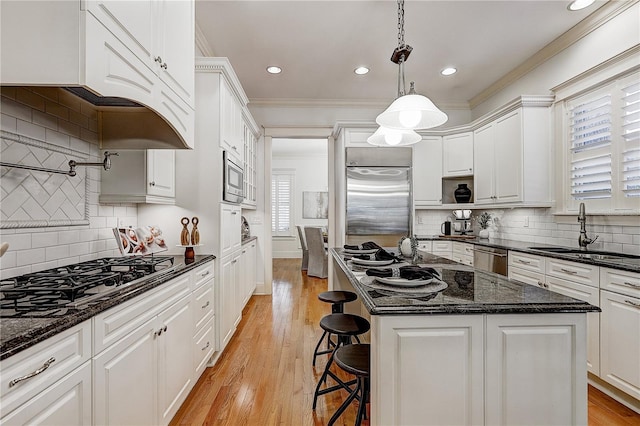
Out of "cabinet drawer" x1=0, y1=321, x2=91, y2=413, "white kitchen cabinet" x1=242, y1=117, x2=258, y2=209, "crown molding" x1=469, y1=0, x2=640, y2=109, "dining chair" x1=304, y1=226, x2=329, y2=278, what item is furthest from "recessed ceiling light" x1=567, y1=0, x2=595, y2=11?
"dining chair" x1=304, y1=226, x2=329, y2=278

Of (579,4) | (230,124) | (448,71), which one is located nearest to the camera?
(579,4)

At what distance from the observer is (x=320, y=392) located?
2.17 metres

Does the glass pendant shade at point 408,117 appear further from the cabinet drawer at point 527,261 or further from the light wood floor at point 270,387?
the light wood floor at point 270,387

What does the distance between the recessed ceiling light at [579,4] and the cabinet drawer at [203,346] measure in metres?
3.90

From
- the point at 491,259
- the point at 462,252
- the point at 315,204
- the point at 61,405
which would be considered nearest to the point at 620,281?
the point at 491,259

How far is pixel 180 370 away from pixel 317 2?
2.89 metres

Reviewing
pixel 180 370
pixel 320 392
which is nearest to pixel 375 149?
pixel 320 392

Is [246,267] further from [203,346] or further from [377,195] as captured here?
[377,195]

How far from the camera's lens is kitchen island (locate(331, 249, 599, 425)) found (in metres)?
1.27

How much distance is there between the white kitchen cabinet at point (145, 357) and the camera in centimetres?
126

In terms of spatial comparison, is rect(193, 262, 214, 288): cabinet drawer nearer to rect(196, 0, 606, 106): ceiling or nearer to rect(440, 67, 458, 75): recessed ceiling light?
rect(196, 0, 606, 106): ceiling

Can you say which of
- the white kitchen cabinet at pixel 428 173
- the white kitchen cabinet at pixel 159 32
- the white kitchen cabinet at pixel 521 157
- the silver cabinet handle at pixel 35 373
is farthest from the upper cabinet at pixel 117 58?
the white kitchen cabinet at pixel 428 173

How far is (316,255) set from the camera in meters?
6.57

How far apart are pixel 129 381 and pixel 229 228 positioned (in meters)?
1.78
